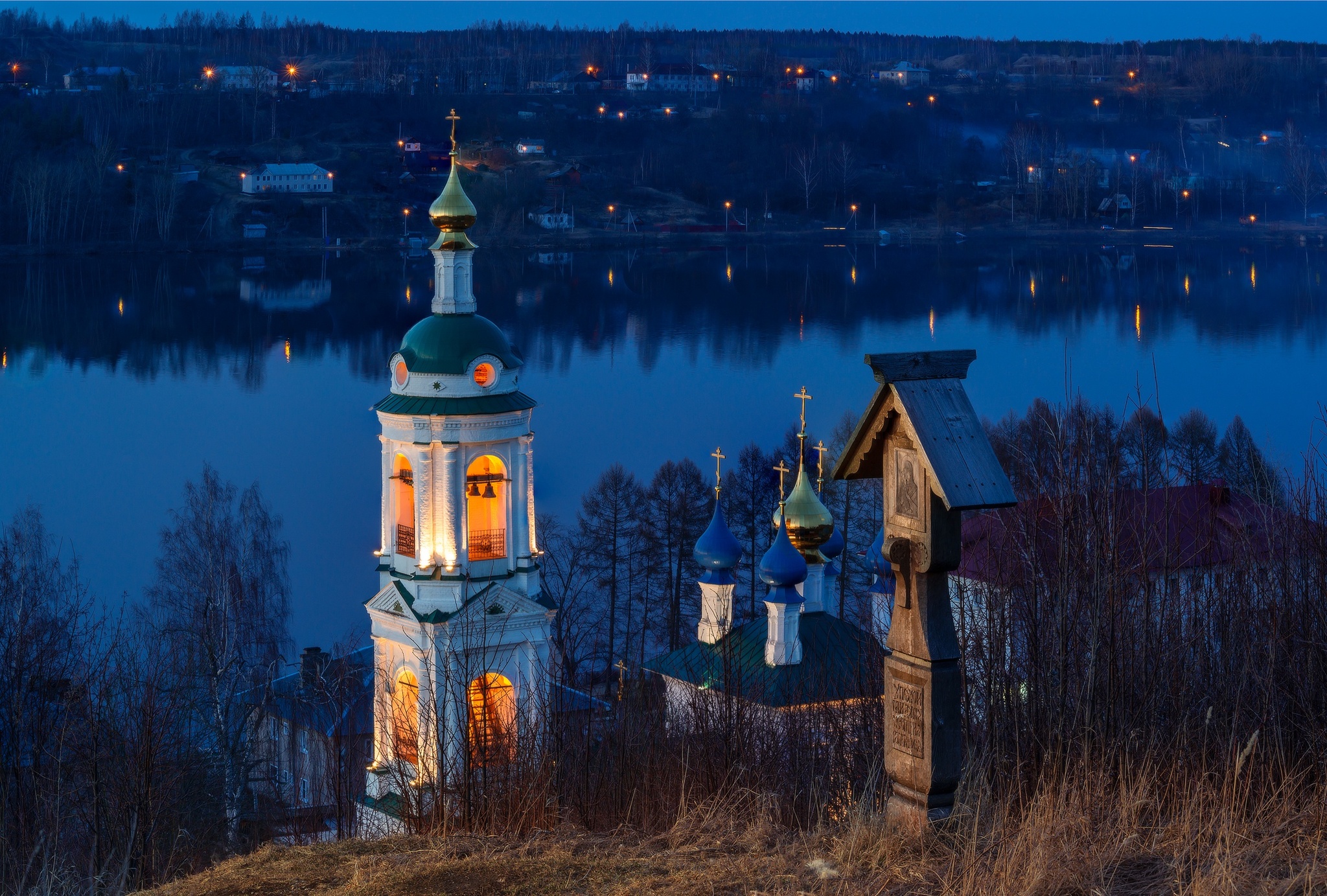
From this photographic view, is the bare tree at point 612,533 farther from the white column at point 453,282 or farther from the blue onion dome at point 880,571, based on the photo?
the white column at point 453,282

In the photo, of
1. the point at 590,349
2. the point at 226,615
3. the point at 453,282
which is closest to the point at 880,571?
the point at 453,282

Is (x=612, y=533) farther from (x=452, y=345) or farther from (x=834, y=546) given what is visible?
(x=452, y=345)

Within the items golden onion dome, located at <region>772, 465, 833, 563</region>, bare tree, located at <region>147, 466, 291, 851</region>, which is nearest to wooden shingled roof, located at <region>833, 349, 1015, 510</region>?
golden onion dome, located at <region>772, 465, 833, 563</region>

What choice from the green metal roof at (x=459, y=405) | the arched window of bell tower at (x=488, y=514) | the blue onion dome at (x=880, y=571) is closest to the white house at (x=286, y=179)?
the blue onion dome at (x=880, y=571)

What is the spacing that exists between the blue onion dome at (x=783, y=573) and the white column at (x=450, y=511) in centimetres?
289

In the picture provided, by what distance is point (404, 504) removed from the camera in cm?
1405

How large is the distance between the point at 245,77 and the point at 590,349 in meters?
61.6

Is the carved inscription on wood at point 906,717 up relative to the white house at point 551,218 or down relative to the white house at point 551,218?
down

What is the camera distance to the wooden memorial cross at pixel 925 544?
16.1 feet

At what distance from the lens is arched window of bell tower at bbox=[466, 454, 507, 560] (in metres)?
13.8

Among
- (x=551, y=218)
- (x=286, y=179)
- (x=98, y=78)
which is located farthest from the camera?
(x=98, y=78)

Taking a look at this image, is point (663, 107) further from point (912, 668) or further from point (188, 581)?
point (912, 668)

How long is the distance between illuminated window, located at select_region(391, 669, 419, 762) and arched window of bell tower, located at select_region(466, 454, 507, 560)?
4.15 feet

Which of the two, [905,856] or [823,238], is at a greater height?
[905,856]
